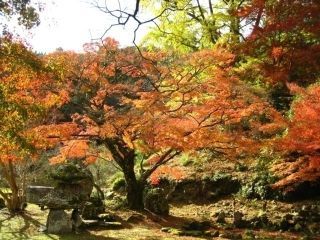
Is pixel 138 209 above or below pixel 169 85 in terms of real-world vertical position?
below

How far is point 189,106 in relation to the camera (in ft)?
35.9

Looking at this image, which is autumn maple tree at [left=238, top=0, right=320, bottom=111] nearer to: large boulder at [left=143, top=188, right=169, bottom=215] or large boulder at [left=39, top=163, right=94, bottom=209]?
large boulder at [left=143, top=188, right=169, bottom=215]

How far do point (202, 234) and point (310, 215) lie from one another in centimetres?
324

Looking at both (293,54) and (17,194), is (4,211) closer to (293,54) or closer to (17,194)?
(17,194)

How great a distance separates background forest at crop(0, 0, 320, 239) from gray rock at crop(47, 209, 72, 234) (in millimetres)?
1529

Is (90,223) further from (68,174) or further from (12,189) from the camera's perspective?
(12,189)

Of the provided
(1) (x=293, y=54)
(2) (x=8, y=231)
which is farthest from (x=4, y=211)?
(1) (x=293, y=54)

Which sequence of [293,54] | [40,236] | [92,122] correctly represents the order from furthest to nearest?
[293,54] → [92,122] → [40,236]

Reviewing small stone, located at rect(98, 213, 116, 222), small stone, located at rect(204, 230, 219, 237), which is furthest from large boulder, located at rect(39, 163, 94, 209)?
small stone, located at rect(204, 230, 219, 237)

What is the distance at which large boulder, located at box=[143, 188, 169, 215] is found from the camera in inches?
495

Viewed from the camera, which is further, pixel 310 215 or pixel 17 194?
pixel 17 194

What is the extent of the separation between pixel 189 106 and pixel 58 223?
14.6 ft

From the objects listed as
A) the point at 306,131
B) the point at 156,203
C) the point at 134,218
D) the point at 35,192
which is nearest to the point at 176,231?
the point at 134,218

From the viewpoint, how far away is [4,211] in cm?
1248
